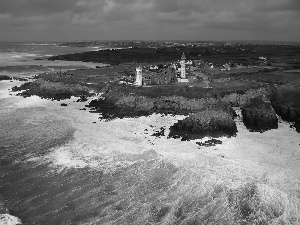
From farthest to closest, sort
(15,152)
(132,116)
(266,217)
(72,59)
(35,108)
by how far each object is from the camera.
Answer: (72,59) → (35,108) → (132,116) → (15,152) → (266,217)

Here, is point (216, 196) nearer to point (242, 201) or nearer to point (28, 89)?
point (242, 201)

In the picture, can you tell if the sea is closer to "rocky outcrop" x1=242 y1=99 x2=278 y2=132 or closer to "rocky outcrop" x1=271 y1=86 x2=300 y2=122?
"rocky outcrop" x1=242 y1=99 x2=278 y2=132

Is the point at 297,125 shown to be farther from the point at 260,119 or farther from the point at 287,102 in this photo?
the point at 287,102

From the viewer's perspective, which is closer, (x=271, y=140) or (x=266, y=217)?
(x=266, y=217)

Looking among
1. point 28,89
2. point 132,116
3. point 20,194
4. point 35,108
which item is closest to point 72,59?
point 28,89

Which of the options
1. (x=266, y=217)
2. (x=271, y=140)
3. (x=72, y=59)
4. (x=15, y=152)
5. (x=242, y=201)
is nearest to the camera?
(x=266, y=217)
